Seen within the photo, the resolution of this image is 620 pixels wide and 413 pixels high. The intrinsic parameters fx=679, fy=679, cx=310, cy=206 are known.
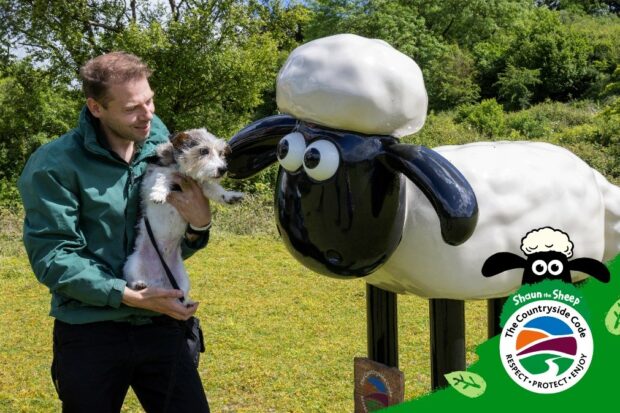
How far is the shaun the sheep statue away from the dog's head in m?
0.20

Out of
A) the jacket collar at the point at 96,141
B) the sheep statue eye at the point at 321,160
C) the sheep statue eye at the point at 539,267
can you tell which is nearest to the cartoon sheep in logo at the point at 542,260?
the sheep statue eye at the point at 539,267

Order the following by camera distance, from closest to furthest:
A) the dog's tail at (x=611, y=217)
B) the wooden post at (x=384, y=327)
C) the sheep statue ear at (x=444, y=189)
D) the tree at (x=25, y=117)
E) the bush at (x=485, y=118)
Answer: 1. the sheep statue ear at (x=444, y=189)
2. the wooden post at (x=384, y=327)
3. the dog's tail at (x=611, y=217)
4. the tree at (x=25, y=117)
5. the bush at (x=485, y=118)

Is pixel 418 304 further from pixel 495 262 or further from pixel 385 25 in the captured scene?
pixel 385 25

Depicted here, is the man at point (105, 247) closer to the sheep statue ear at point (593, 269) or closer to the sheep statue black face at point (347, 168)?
the sheep statue black face at point (347, 168)

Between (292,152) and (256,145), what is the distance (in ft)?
1.21

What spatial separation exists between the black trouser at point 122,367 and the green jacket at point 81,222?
0.18 ft

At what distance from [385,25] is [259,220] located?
541 inches

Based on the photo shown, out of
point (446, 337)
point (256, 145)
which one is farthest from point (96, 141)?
point (446, 337)

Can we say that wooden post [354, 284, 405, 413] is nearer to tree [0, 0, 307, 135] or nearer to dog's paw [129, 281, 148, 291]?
dog's paw [129, 281, 148, 291]

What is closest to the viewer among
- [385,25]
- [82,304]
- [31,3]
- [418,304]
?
[82,304]

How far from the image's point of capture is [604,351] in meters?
2.03

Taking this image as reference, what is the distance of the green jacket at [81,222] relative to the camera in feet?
5.97

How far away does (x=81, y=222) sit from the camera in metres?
1.92

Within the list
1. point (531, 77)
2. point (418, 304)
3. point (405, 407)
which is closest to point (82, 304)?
point (405, 407)
